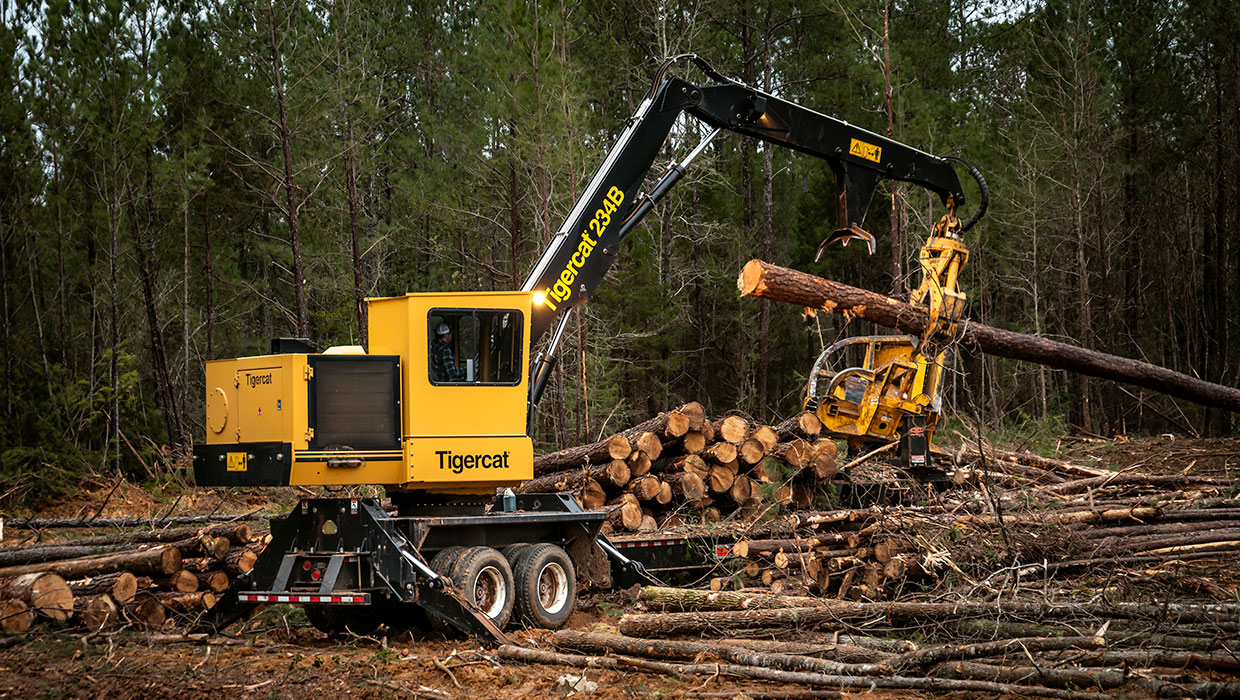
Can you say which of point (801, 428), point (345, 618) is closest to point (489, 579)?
point (345, 618)

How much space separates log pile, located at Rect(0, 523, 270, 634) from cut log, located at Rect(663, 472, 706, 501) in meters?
4.51

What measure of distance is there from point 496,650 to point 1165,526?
6.37 meters

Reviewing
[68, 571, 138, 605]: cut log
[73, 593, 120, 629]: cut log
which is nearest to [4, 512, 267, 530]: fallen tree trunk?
[68, 571, 138, 605]: cut log

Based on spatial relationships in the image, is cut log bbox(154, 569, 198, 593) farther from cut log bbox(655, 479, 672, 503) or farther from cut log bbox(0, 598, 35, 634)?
cut log bbox(655, 479, 672, 503)

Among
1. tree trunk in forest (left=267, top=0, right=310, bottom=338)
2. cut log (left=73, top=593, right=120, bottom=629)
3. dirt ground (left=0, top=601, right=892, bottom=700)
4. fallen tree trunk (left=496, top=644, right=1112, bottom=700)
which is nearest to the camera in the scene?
fallen tree trunk (left=496, top=644, right=1112, bottom=700)

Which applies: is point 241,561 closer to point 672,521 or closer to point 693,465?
point 672,521

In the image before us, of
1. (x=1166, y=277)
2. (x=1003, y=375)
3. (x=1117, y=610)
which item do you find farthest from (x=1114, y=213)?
(x=1117, y=610)

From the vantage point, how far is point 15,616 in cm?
877

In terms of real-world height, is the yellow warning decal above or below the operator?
above

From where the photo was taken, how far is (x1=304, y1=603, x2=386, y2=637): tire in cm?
951

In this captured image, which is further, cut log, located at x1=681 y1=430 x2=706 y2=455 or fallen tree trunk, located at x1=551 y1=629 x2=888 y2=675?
cut log, located at x1=681 y1=430 x2=706 y2=455

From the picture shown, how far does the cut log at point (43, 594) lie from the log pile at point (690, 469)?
197 inches

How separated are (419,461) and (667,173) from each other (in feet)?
12.8

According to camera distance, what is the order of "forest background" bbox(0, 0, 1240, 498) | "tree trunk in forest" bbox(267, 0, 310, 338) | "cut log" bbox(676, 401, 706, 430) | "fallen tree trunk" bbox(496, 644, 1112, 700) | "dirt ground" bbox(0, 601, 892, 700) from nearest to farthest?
"fallen tree trunk" bbox(496, 644, 1112, 700) → "dirt ground" bbox(0, 601, 892, 700) → "cut log" bbox(676, 401, 706, 430) → "tree trunk in forest" bbox(267, 0, 310, 338) → "forest background" bbox(0, 0, 1240, 498)
